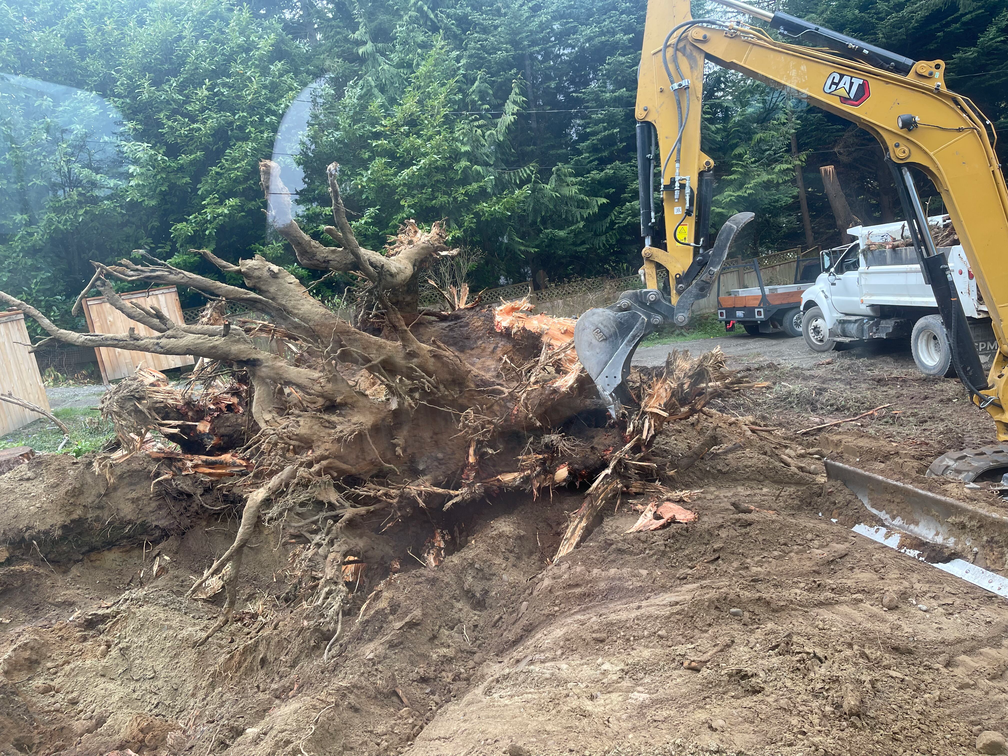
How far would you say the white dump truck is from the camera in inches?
310

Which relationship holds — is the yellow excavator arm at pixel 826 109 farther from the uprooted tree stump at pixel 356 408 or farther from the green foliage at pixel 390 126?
the green foliage at pixel 390 126

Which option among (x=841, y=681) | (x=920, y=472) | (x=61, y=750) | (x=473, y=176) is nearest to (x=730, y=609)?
(x=841, y=681)

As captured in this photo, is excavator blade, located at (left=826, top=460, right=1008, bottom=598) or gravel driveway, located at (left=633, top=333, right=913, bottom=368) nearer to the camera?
excavator blade, located at (left=826, top=460, right=1008, bottom=598)

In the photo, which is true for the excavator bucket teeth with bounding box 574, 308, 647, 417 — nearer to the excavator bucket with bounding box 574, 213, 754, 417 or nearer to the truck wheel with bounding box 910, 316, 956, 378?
the excavator bucket with bounding box 574, 213, 754, 417

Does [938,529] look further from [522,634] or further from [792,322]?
[792,322]

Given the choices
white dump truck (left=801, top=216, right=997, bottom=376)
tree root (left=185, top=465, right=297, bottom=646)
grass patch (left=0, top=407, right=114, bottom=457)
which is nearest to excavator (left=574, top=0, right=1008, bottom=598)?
tree root (left=185, top=465, right=297, bottom=646)

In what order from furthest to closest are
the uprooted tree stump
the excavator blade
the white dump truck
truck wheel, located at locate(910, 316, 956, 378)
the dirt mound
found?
truck wheel, located at locate(910, 316, 956, 378) < the white dump truck < the dirt mound < the uprooted tree stump < the excavator blade

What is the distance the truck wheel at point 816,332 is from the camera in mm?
11781

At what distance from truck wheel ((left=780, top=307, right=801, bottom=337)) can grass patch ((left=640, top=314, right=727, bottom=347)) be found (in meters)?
2.20

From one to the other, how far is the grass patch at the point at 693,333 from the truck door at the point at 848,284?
529 cm

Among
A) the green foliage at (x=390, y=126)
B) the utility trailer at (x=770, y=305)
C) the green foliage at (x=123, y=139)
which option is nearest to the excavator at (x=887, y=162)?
the green foliage at (x=390, y=126)

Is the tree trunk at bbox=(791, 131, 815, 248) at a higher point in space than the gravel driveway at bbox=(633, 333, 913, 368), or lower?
higher

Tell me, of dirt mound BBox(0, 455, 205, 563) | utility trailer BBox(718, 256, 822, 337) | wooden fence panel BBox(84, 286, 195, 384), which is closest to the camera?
dirt mound BBox(0, 455, 205, 563)

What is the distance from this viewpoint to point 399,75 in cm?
1686
